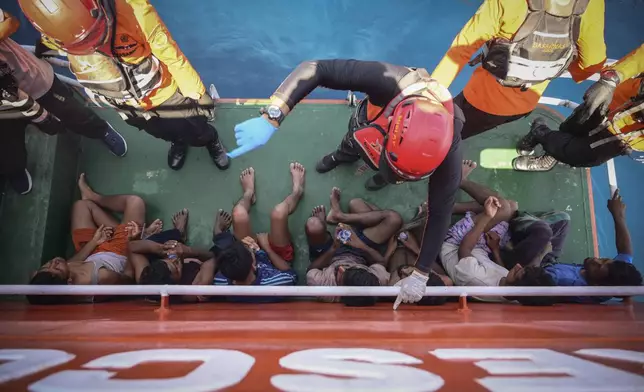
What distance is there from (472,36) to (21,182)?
2.58 metres

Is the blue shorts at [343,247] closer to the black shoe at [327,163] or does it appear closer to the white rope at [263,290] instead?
the black shoe at [327,163]

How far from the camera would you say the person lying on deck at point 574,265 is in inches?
78.0

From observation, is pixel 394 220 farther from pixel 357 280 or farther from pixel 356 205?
pixel 357 280

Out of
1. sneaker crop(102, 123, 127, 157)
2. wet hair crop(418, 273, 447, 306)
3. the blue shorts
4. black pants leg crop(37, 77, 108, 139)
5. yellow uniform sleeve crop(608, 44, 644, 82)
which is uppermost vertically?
yellow uniform sleeve crop(608, 44, 644, 82)

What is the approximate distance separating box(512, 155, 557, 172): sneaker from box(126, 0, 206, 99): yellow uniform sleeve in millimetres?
2022

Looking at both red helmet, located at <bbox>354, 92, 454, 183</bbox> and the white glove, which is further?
the white glove

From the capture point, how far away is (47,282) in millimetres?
1851

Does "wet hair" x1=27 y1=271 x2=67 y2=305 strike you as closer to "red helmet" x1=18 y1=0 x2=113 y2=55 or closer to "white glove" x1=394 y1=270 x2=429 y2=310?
"red helmet" x1=18 y1=0 x2=113 y2=55

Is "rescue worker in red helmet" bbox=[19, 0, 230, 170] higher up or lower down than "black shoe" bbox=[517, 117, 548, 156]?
higher up

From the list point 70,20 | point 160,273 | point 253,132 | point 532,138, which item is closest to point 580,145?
point 532,138

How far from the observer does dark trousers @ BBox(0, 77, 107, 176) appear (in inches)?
85.3

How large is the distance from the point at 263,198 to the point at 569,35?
1.85 m

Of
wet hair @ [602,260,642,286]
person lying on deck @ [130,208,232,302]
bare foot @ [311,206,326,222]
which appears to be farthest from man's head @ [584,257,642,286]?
person lying on deck @ [130,208,232,302]

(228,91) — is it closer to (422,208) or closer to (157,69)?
(157,69)
